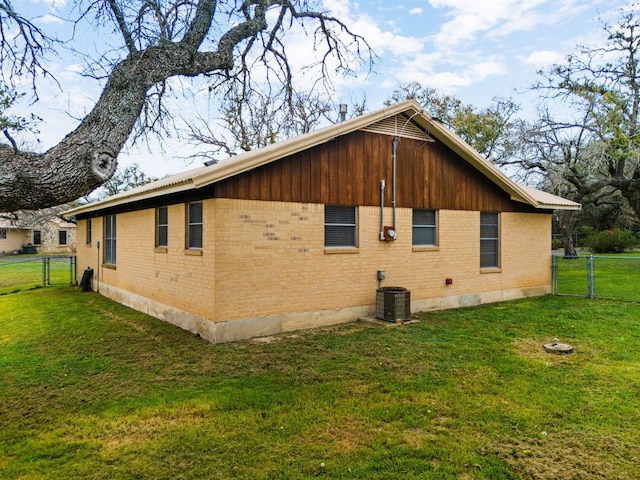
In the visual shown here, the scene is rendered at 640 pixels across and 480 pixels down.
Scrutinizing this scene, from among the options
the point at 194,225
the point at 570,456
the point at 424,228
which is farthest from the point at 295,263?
the point at 570,456

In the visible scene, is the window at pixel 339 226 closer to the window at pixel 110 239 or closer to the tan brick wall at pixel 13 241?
the window at pixel 110 239

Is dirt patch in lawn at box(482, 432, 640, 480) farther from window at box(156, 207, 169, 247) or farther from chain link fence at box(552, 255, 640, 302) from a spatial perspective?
chain link fence at box(552, 255, 640, 302)

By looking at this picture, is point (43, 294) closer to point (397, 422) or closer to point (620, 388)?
point (397, 422)

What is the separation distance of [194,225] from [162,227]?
1.75m

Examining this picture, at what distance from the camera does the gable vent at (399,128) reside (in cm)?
950

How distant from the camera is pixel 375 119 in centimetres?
921

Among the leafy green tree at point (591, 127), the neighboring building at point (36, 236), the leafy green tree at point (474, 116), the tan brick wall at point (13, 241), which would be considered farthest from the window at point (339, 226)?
the tan brick wall at point (13, 241)

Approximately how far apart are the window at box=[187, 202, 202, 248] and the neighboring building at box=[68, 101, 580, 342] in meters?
0.02

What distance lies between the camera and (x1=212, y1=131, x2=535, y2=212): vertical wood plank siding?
8.01 metres

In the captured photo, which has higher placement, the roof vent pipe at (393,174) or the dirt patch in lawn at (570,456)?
the roof vent pipe at (393,174)

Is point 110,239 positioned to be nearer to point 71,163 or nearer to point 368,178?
point 368,178

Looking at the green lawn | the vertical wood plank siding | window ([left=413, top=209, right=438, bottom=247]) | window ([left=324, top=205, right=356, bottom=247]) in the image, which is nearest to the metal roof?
the vertical wood plank siding

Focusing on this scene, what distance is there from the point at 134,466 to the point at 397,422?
246 centimetres

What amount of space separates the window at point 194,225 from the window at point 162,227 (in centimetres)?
117
